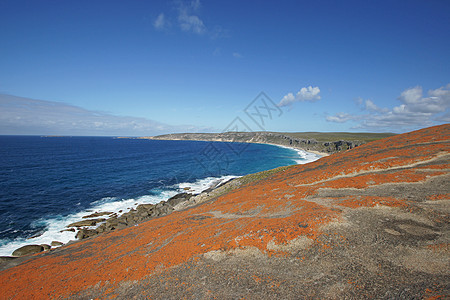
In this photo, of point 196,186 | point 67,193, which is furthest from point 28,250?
point 196,186

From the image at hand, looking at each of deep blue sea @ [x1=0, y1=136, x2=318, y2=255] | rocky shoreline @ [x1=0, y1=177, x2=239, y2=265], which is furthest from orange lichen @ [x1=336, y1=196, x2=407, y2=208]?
deep blue sea @ [x1=0, y1=136, x2=318, y2=255]

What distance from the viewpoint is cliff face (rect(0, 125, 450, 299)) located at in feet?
28.3

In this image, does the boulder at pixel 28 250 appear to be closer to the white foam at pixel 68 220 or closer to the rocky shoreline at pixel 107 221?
the rocky shoreline at pixel 107 221

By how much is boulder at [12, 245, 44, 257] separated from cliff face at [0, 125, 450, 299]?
6.02 metres

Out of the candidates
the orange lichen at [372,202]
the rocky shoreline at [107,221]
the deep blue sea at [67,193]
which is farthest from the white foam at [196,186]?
the orange lichen at [372,202]

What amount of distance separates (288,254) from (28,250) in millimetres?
28012

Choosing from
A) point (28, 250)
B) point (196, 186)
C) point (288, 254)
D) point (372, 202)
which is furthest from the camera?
point (196, 186)

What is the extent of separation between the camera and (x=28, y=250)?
20688mm

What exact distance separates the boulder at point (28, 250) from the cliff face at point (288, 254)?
6016mm

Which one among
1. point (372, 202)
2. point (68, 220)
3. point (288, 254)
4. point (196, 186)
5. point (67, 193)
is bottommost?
point (68, 220)

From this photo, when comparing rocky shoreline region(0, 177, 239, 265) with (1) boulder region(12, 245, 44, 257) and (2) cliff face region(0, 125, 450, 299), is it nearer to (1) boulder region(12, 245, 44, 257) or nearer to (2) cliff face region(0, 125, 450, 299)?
(1) boulder region(12, 245, 44, 257)

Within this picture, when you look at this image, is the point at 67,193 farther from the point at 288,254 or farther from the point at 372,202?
the point at 372,202

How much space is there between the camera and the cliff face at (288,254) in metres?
8.62

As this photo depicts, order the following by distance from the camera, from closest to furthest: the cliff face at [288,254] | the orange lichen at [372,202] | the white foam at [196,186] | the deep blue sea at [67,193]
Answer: the cliff face at [288,254] → the orange lichen at [372,202] → the deep blue sea at [67,193] → the white foam at [196,186]
